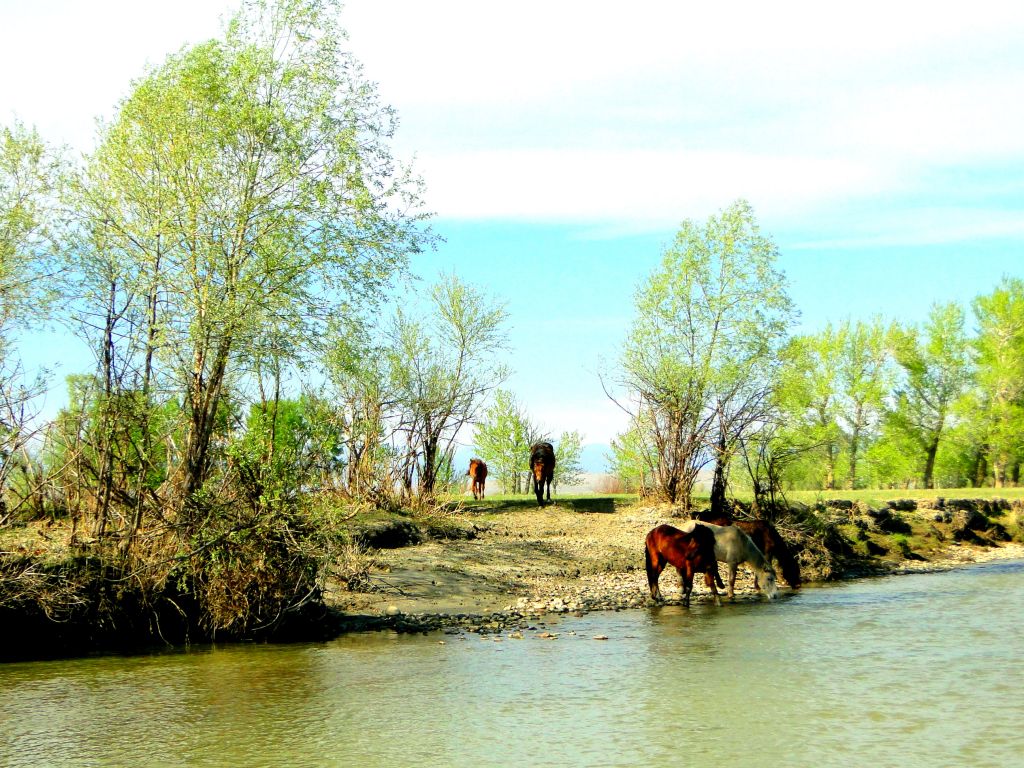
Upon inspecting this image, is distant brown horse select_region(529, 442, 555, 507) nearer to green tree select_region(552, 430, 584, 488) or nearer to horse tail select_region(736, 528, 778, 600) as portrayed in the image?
horse tail select_region(736, 528, 778, 600)

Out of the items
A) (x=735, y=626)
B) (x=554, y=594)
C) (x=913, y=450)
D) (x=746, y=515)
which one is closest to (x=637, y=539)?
(x=746, y=515)

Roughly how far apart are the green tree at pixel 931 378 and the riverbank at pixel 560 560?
29.3 m

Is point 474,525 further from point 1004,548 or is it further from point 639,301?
point 1004,548

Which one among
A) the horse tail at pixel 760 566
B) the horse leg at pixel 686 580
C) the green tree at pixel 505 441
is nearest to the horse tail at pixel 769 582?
the horse tail at pixel 760 566

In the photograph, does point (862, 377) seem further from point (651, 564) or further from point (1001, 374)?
point (651, 564)

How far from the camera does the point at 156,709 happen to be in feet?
36.8

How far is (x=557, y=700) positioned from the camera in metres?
11.6

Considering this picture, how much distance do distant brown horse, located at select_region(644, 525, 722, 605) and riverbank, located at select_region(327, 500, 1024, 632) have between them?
533 millimetres

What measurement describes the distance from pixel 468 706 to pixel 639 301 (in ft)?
77.4

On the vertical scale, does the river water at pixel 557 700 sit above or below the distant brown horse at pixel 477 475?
below

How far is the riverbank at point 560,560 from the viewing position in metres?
17.6

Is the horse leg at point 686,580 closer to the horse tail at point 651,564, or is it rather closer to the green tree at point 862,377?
the horse tail at point 651,564

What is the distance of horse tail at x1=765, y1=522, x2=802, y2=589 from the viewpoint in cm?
2228

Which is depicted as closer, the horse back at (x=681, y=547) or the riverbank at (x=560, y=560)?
the riverbank at (x=560, y=560)
